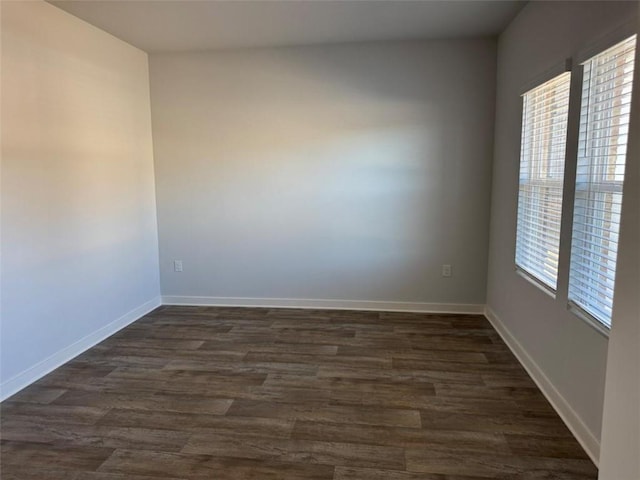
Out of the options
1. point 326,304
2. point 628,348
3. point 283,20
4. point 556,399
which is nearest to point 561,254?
point 556,399

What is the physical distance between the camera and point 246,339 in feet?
12.1

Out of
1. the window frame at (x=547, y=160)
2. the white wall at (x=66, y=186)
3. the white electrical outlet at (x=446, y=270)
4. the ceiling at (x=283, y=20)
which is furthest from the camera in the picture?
the white electrical outlet at (x=446, y=270)

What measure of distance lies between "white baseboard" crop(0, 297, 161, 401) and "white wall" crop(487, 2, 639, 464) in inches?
130

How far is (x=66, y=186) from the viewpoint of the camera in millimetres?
3242

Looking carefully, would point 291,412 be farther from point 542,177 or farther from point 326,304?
point 542,177

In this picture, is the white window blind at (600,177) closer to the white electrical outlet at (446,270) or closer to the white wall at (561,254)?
the white wall at (561,254)

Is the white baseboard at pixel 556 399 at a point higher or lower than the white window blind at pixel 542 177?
lower

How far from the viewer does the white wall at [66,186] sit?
2.79m

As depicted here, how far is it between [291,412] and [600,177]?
80.7 inches

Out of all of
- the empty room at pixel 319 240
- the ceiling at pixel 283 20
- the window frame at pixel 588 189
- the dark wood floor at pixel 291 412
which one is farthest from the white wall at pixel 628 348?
the ceiling at pixel 283 20

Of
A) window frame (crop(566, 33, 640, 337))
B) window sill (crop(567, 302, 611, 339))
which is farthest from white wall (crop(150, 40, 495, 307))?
window sill (crop(567, 302, 611, 339))

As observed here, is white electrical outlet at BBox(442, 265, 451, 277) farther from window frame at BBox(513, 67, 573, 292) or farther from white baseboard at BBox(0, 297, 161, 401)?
white baseboard at BBox(0, 297, 161, 401)

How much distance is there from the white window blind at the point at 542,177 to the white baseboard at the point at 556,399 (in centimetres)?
58

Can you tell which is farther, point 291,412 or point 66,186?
point 66,186
